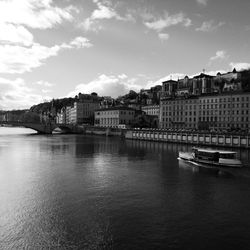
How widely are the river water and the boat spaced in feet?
13.5

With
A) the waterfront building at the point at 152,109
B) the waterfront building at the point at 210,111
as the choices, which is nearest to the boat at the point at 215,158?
the waterfront building at the point at 210,111

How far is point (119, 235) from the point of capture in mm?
17250

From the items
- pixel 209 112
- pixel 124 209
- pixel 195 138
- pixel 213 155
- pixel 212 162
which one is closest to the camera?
pixel 124 209

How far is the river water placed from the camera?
1662 cm

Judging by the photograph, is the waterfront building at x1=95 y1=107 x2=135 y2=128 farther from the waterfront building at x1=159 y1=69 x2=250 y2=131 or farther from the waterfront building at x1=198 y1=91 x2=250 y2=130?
the waterfront building at x1=198 y1=91 x2=250 y2=130

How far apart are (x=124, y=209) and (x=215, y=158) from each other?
993 inches

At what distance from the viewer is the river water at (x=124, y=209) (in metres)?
16.6

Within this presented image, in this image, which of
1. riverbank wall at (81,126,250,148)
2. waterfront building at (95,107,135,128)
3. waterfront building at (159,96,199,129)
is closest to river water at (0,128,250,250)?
riverbank wall at (81,126,250,148)

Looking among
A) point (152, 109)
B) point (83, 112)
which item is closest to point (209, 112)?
point (152, 109)

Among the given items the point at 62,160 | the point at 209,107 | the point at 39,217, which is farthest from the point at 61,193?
the point at 209,107

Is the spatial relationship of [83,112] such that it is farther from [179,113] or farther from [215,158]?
[215,158]

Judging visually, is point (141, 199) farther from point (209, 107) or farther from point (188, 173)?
point (209, 107)

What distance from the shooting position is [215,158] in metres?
42.7

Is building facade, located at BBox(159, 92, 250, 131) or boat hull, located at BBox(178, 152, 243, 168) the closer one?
boat hull, located at BBox(178, 152, 243, 168)
